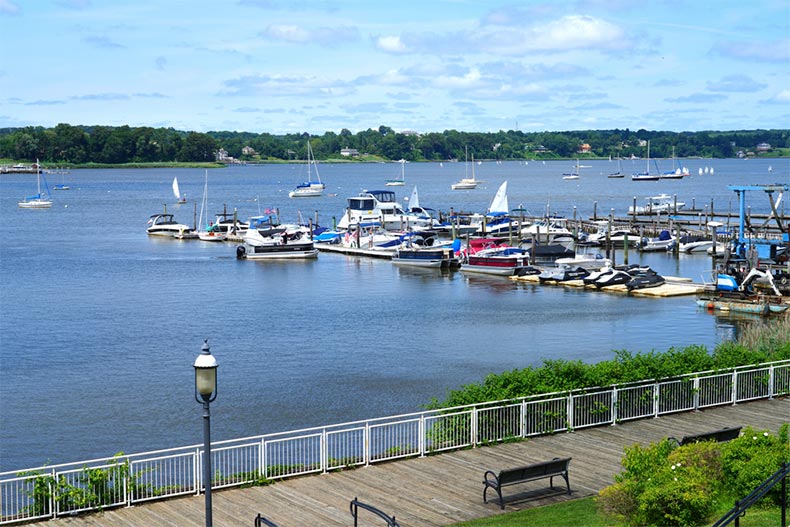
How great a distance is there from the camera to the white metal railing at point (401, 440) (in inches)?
757

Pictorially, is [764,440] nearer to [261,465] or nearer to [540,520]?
[540,520]

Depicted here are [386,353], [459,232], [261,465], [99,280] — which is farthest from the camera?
[459,232]

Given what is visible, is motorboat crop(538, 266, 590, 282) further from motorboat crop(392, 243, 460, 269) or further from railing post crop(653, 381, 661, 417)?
railing post crop(653, 381, 661, 417)

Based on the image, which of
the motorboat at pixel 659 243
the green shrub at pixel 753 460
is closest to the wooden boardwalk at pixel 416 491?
the green shrub at pixel 753 460

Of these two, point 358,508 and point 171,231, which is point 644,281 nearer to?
point 358,508

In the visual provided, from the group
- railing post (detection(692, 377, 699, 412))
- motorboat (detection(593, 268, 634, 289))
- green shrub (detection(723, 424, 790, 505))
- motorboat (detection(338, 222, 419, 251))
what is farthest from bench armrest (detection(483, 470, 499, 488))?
motorboat (detection(338, 222, 419, 251))

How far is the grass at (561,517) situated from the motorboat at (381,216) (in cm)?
8047

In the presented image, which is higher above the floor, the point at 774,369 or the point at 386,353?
the point at 774,369

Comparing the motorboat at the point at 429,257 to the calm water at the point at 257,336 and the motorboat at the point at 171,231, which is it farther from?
the motorboat at the point at 171,231

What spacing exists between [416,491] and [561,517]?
3.08 metres

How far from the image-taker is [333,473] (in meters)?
21.5

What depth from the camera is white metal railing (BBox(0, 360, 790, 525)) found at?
1923 centimetres

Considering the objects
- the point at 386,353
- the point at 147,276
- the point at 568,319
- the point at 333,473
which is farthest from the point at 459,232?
the point at 333,473

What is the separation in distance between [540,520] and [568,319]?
3789 centimetres
